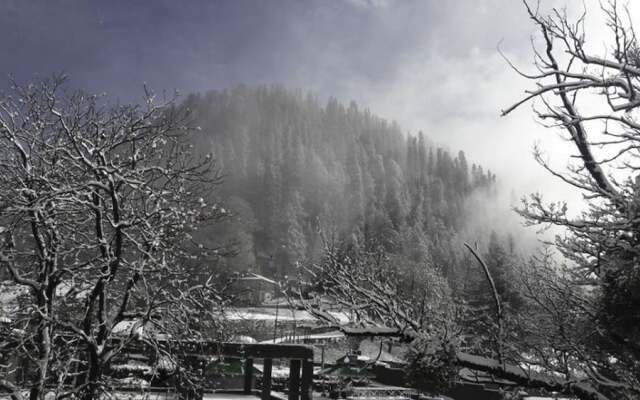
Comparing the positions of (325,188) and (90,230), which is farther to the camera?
(325,188)

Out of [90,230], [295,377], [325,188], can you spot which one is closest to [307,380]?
[295,377]

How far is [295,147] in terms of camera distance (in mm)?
170750

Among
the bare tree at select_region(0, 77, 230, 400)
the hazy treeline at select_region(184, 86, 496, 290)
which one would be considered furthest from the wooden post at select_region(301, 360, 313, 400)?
the hazy treeline at select_region(184, 86, 496, 290)

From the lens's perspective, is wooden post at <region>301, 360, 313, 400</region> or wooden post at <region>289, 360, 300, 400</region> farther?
wooden post at <region>289, 360, 300, 400</region>

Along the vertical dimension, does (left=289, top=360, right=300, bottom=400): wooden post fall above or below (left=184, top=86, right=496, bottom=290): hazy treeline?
below

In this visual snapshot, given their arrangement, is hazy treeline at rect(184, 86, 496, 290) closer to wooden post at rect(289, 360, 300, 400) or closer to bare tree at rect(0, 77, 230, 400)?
wooden post at rect(289, 360, 300, 400)

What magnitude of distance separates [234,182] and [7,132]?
147311 mm

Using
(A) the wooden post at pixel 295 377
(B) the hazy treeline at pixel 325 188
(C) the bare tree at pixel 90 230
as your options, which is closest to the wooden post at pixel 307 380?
(A) the wooden post at pixel 295 377

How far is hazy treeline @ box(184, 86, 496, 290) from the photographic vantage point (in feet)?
385

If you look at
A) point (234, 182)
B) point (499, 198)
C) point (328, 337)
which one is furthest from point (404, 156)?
point (328, 337)

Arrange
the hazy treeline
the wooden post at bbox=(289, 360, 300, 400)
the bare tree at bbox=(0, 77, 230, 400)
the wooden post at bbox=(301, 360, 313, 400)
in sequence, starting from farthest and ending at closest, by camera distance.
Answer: the hazy treeline
the wooden post at bbox=(289, 360, 300, 400)
the wooden post at bbox=(301, 360, 313, 400)
the bare tree at bbox=(0, 77, 230, 400)

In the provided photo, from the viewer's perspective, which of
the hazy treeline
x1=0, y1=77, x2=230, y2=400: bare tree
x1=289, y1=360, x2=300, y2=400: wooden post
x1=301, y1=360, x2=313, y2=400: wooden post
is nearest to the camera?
x1=0, y1=77, x2=230, y2=400: bare tree

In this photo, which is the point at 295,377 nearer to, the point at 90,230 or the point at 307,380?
the point at 307,380

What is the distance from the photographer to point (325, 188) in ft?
505
